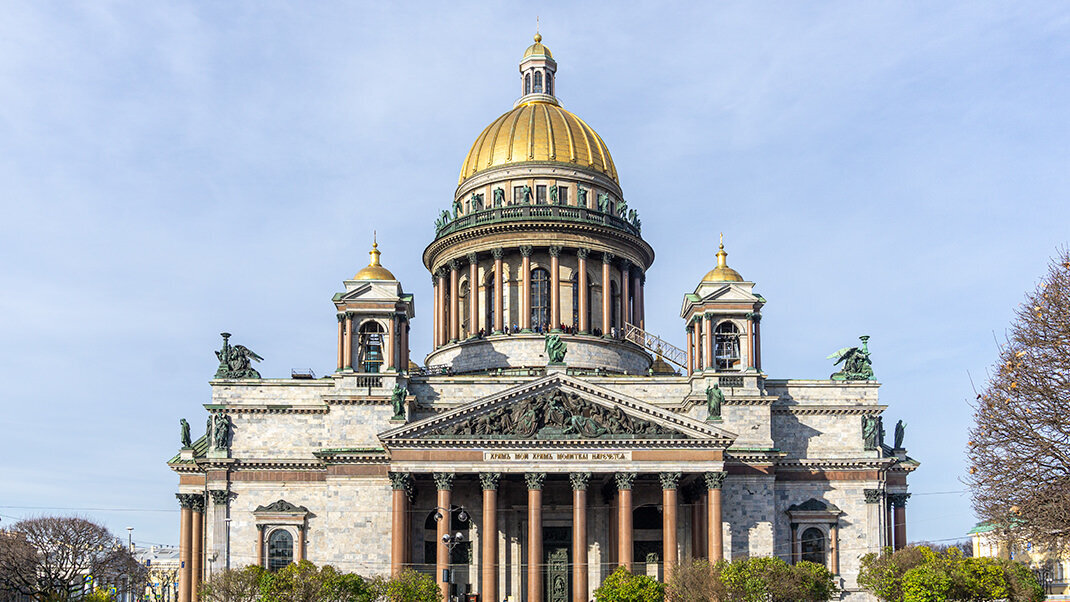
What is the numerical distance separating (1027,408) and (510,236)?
158ft

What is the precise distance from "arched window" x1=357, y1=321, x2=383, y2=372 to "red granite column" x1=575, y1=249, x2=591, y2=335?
14.5 m

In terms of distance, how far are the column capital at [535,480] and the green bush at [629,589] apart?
7.26 meters

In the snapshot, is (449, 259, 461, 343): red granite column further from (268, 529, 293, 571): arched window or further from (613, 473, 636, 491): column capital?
(613, 473, 636, 491): column capital

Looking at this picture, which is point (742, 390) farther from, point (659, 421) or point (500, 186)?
point (500, 186)

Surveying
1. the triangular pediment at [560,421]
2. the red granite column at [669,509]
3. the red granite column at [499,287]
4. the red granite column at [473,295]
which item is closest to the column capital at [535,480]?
the triangular pediment at [560,421]

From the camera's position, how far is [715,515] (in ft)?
212

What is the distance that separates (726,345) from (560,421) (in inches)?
493

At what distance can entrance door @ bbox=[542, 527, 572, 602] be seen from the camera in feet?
229

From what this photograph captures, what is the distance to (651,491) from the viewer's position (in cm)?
7006

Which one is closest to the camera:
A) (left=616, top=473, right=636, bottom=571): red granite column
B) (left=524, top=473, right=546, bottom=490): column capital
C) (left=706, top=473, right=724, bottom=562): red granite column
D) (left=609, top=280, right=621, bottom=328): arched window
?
(left=616, top=473, right=636, bottom=571): red granite column

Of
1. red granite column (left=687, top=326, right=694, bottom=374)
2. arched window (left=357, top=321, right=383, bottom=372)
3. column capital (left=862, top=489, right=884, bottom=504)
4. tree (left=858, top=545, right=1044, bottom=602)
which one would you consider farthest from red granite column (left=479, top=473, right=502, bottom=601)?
column capital (left=862, top=489, right=884, bottom=504)

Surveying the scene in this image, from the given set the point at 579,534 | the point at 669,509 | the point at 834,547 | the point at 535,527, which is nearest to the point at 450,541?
the point at 535,527

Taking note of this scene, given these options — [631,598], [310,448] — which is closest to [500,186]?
[310,448]

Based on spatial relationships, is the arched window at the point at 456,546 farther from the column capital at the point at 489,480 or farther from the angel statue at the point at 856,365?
the angel statue at the point at 856,365
